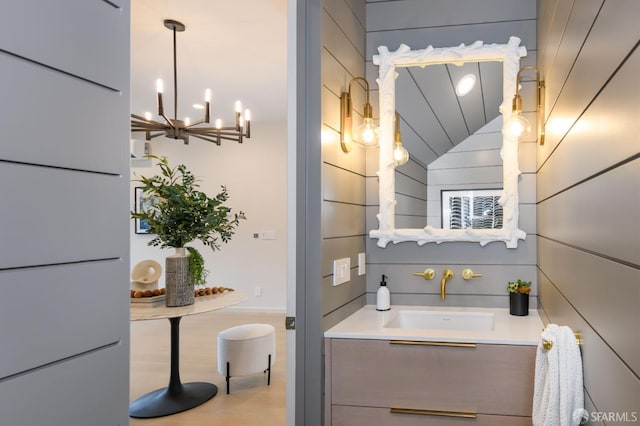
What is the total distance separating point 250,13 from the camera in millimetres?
3193

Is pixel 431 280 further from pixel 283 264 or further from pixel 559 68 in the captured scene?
pixel 283 264

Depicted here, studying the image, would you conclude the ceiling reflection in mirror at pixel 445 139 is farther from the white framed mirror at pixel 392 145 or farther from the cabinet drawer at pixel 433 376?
the cabinet drawer at pixel 433 376

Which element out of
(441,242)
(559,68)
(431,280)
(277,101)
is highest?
(277,101)

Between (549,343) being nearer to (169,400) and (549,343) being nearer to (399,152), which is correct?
(399,152)

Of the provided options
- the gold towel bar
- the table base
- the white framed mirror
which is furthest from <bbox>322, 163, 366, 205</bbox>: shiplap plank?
the table base

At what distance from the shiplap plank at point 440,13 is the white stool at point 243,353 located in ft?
Result: 7.73

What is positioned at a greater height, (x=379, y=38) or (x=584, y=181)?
(x=379, y=38)

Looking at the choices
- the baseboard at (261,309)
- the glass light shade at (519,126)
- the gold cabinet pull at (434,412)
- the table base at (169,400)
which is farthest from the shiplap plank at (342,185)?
the baseboard at (261,309)

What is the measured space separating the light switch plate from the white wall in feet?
14.1

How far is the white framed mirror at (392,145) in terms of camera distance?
234 cm

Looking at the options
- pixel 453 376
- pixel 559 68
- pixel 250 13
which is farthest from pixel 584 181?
pixel 250 13

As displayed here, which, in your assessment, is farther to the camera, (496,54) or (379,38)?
(379,38)

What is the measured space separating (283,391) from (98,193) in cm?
289

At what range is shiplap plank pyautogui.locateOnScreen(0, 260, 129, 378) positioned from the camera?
0.83 metres
